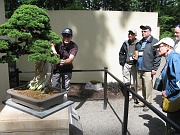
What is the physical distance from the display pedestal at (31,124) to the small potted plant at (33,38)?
0.32m

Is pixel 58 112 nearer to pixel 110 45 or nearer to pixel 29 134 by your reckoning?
pixel 29 134

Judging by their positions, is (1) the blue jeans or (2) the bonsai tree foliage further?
(1) the blue jeans

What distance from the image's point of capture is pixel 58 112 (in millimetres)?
2105

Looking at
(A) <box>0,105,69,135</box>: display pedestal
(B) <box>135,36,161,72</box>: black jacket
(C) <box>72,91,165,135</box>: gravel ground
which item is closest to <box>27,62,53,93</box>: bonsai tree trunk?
(A) <box>0,105,69,135</box>: display pedestal

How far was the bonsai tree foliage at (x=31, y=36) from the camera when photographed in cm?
189

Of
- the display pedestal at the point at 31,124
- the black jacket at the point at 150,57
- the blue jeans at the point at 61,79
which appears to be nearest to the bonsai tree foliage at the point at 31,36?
the display pedestal at the point at 31,124

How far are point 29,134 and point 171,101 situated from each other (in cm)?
167

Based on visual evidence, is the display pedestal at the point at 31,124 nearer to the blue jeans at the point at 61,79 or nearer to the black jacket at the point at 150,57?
the blue jeans at the point at 61,79

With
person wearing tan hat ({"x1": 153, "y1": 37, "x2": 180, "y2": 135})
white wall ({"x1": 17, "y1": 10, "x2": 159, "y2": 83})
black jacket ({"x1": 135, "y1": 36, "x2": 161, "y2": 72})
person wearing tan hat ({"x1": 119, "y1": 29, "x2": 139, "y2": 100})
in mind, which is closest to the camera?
person wearing tan hat ({"x1": 153, "y1": 37, "x2": 180, "y2": 135})

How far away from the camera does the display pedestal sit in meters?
1.96

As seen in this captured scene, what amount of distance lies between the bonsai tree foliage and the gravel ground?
1.54m

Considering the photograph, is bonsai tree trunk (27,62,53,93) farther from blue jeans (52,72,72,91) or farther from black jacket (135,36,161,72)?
black jacket (135,36,161,72)

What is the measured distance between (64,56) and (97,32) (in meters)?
2.59

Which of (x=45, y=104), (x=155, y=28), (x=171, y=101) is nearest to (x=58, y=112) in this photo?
(x=45, y=104)
